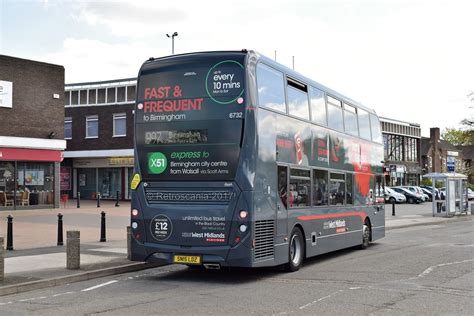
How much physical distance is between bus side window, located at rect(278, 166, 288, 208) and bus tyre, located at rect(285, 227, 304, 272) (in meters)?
0.78

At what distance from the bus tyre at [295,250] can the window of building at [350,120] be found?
4.07 meters

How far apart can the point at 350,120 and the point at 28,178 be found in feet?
76.9

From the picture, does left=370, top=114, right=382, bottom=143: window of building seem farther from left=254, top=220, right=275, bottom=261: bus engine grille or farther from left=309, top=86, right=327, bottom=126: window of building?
left=254, top=220, right=275, bottom=261: bus engine grille

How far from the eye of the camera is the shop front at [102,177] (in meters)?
45.5

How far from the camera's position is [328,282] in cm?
1036

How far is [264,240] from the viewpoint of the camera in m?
10.5

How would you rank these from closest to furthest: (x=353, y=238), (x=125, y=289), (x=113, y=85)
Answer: (x=125, y=289)
(x=353, y=238)
(x=113, y=85)

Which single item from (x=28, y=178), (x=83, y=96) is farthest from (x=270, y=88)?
(x=83, y=96)

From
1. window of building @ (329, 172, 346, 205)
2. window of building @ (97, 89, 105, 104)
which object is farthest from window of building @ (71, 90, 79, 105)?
window of building @ (329, 172, 346, 205)

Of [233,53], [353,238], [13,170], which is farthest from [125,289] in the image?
[13,170]

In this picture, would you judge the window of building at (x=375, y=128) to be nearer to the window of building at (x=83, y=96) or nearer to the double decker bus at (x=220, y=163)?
the double decker bus at (x=220, y=163)

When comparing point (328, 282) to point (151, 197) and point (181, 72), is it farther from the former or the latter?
point (181, 72)

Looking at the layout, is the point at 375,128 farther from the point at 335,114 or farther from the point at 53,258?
the point at 53,258

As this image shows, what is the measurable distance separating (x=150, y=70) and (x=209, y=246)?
3596 millimetres
